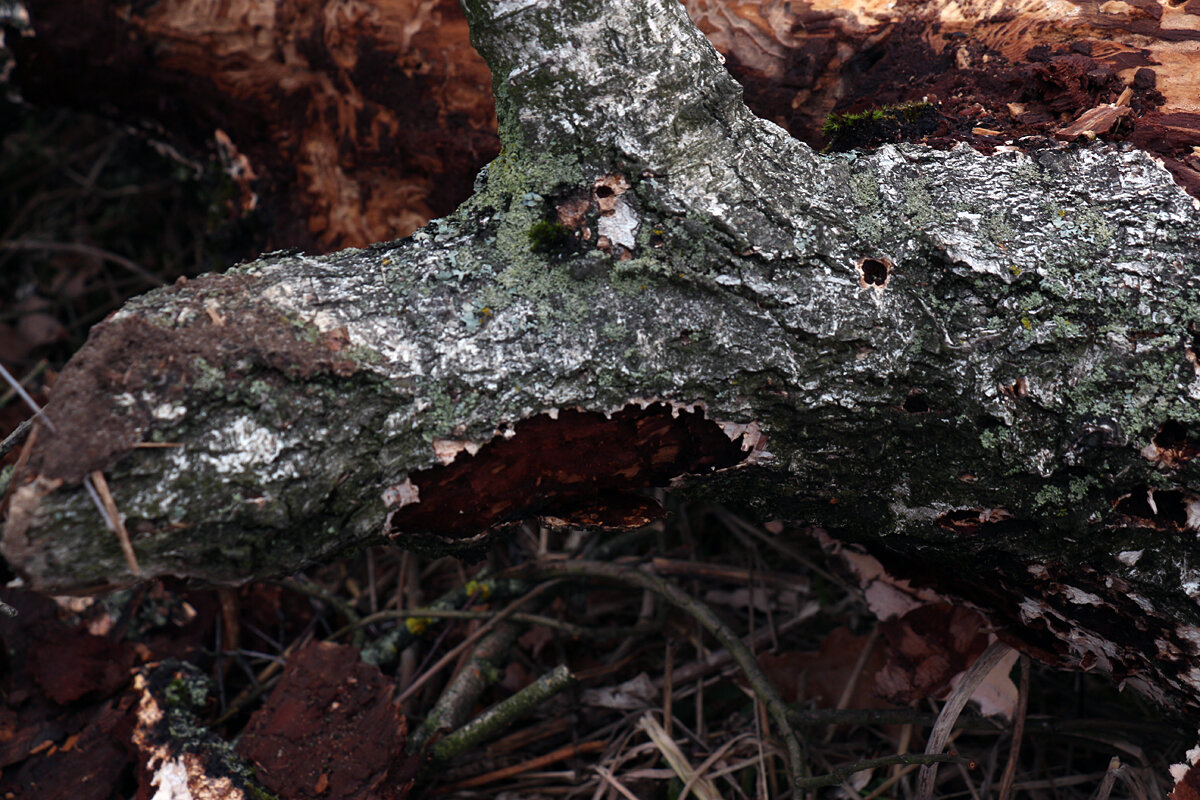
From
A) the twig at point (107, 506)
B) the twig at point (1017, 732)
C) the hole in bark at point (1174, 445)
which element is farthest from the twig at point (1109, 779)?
the twig at point (107, 506)

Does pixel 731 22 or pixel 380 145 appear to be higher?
pixel 731 22

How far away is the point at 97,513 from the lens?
99 cm

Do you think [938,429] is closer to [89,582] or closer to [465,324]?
[465,324]

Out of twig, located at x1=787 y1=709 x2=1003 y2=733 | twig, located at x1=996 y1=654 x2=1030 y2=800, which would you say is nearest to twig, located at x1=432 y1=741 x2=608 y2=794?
twig, located at x1=787 y1=709 x2=1003 y2=733

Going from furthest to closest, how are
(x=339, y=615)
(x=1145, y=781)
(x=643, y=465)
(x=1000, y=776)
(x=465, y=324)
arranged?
1. (x=339, y=615)
2. (x=1000, y=776)
3. (x=1145, y=781)
4. (x=643, y=465)
5. (x=465, y=324)

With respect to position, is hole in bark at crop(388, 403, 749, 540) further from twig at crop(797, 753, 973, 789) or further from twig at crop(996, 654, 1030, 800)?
twig at crop(996, 654, 1030, 800)

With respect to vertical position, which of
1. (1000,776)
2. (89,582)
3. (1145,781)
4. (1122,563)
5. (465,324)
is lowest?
(1000,776)

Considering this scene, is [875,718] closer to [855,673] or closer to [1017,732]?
[855,673]

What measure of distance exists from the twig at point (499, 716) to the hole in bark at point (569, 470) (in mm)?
560

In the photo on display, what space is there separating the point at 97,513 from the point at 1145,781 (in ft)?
6.50

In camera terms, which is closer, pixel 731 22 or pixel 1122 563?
pixel 1122 563

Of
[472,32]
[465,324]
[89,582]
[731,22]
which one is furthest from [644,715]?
[731,22]

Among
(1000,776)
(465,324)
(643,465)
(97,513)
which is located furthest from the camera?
(1000,776)

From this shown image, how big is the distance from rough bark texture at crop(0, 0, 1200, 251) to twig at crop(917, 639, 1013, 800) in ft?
3.36
